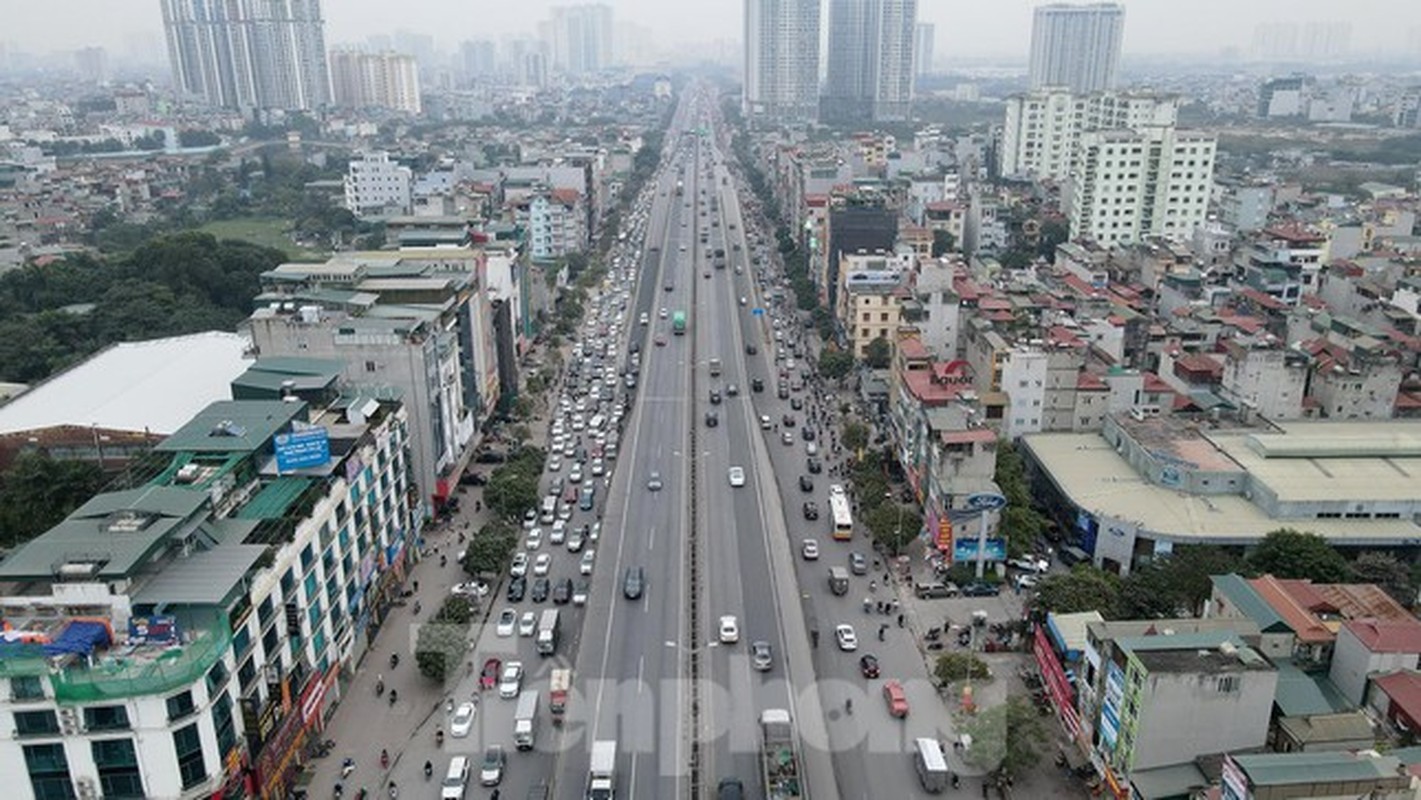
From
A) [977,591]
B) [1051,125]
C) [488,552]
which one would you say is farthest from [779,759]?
[1051,125]

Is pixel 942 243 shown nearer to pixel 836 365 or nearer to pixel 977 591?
pixel 836 365

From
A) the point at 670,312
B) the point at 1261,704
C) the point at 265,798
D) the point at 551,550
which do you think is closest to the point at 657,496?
the point at 551,550

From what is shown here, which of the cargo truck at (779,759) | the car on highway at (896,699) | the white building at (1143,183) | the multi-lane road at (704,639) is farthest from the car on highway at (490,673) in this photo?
the white building at (1143,183)

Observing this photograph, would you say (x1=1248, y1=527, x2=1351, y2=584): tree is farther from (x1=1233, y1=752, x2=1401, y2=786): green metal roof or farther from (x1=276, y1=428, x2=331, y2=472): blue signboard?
(x1=276, y1=428, x2=331, y2=472): blue signboard

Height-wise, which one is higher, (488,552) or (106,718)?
(106,718)

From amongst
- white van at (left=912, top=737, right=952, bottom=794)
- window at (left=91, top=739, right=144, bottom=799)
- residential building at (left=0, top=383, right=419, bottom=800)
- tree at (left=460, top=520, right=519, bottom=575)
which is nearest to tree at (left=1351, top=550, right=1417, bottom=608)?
white van at (left=912, top=737, right=952, bottom=794)
